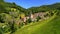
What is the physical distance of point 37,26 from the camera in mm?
15125

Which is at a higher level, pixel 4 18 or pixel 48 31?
pixel 48 31

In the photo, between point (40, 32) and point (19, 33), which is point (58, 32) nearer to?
point (40, 32)

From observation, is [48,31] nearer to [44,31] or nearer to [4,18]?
[44,31]

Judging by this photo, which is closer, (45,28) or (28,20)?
(45,28)

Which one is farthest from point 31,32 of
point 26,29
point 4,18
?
point 4,18

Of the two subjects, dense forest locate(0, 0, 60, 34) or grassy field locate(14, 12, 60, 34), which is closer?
grassy field locate(14, 12, 60, 34)

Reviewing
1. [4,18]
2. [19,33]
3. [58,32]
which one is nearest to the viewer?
[58,32]

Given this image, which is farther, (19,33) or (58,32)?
(19,33)

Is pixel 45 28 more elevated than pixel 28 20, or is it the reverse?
pixel 45 28

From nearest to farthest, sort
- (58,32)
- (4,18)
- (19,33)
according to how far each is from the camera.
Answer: (58,32) → (19,33) → (4,18)

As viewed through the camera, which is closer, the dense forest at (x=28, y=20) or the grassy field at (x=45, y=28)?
the grassy field at (x=45, y=28)

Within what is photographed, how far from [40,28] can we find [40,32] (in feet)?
1.50

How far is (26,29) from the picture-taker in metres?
14.6

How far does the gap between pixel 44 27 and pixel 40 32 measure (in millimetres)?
561
